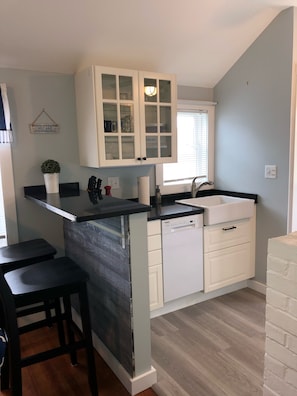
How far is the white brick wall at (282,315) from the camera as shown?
3.50 ft

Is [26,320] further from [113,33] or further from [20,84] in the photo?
[113,33]

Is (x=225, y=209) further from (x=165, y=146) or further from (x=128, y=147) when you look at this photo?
(x=128, y=147)

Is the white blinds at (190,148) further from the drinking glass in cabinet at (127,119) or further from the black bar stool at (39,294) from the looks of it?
the black bar stool at (39,294)

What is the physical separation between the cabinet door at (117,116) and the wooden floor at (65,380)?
1437 mm

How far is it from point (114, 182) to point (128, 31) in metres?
1.23

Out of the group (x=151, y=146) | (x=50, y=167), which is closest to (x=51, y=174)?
(x=50, y=167)

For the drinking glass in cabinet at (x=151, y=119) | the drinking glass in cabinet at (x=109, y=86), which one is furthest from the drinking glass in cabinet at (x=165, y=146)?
the drinking glass in cabinet at (x=109, y=86)

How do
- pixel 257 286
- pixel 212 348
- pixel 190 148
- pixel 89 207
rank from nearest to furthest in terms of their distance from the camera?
pixel 89 207, pixel 212 348, pixel 257 286, pixel 190 148

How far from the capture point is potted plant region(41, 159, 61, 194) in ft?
7.95

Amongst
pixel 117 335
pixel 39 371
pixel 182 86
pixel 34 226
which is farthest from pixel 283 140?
pixel 39 371

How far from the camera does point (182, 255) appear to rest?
264cm

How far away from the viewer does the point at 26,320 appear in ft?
8.45

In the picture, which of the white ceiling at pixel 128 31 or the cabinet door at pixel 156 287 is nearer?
the white ceiling at pixel 128 31

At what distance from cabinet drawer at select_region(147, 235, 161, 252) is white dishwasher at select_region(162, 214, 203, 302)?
0.05m
